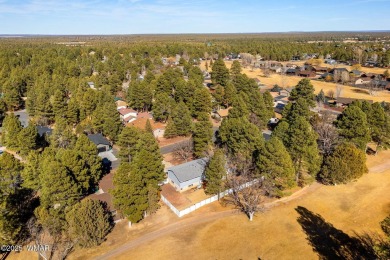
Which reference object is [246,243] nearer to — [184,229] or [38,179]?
[184,229]

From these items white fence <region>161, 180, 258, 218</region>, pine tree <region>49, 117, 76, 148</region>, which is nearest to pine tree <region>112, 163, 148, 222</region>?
white fence <region>161, 180, 258, 218</region>

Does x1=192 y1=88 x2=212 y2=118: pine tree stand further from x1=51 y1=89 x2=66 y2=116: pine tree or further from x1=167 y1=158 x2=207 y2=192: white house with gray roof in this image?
x1=51 y1=89 x2=66 y2=116: pine tree

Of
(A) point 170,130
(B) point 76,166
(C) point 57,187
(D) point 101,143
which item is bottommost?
(D) point 101,143

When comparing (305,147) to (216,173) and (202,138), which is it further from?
(202,138)

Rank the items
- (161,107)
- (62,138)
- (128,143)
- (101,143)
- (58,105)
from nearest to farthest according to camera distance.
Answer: (128,143) → (62,138) → (101,143) → (58,105) → (161,107)

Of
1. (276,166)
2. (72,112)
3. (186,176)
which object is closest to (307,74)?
(276,166)

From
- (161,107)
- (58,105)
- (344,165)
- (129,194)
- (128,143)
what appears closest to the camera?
(129,194)
